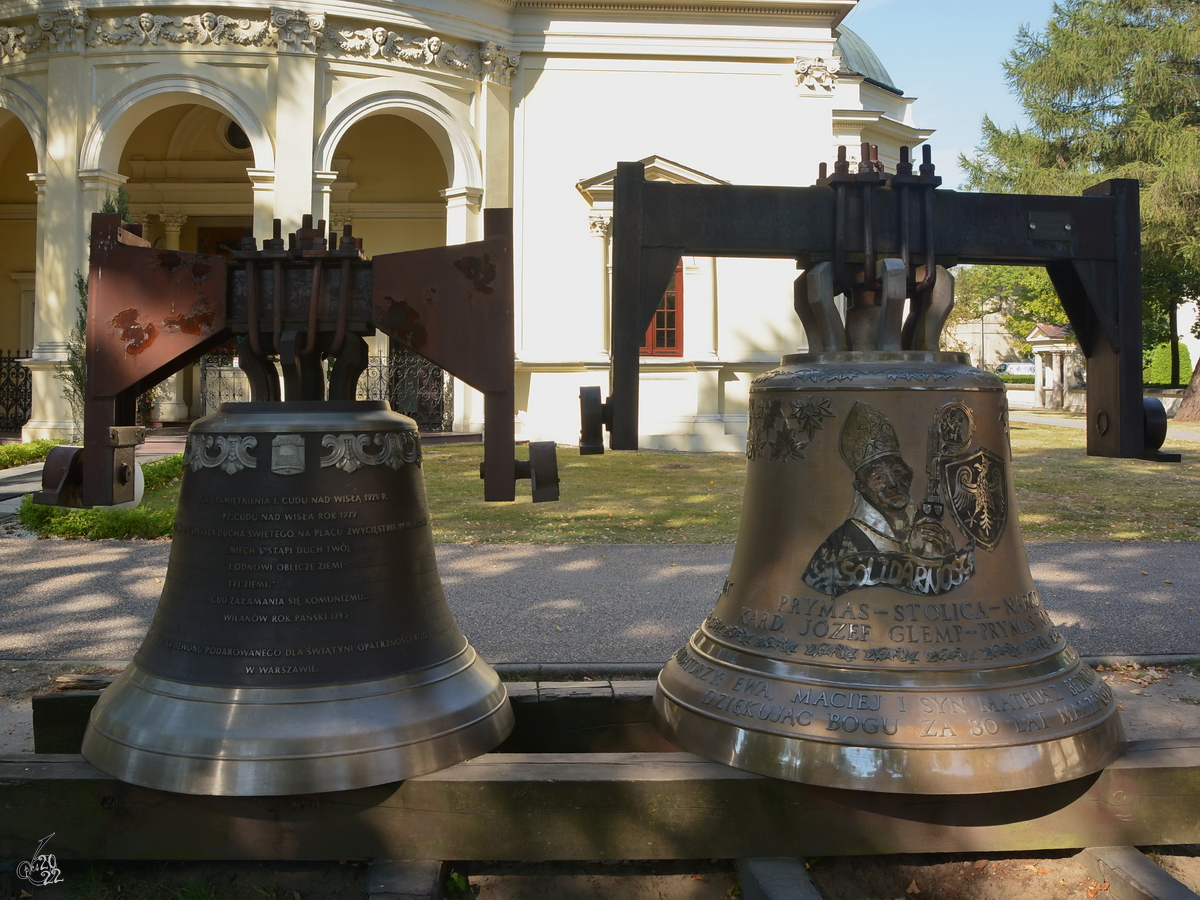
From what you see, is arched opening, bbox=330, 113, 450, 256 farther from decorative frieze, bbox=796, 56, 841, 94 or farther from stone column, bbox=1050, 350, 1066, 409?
stone column, bbox=1050, 350, 1066, 409

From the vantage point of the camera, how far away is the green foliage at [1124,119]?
939 inches

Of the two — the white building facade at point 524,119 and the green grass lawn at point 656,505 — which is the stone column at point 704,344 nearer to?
the white building facade at point 524,119

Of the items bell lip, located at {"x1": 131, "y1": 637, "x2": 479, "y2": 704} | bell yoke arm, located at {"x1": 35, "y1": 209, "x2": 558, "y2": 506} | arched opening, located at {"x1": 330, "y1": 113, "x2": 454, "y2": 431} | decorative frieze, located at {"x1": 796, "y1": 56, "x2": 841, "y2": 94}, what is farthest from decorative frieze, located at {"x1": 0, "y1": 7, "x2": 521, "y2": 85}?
bell lip, located at {"x1": 131, "y1": 637, "x2": 479, "y2": 704}

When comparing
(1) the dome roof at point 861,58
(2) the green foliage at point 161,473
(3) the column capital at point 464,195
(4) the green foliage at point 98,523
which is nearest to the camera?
(4) the green foliage at point 98,523

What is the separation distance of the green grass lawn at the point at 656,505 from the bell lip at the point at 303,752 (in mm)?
5762

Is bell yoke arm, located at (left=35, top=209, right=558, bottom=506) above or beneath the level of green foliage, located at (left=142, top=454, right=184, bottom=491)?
above

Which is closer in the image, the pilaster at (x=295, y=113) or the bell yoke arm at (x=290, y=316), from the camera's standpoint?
the bell yoke arm at (x=290, y=316)

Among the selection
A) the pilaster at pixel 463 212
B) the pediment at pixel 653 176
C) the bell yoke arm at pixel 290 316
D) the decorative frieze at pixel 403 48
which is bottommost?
the bell yoke arm at pixel 290 316

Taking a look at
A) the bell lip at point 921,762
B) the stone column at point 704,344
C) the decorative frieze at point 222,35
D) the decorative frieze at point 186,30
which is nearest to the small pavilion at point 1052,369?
the stone column at point 704,344

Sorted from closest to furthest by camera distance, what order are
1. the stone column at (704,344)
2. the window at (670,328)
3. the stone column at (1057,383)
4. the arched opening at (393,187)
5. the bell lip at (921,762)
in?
1. the bell lip at (921,762)
2. the stone column at (704,344)
3. the window at (670,328)
4. the arched opening at (393,187)
5. the stone column at (1057,383)

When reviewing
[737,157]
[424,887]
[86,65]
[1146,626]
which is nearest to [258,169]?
[86,65]

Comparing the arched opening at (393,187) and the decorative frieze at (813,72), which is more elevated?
the decorative frieze at (813,72)

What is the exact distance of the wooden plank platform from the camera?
7.72 feet

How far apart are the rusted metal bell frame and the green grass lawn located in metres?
5.68
